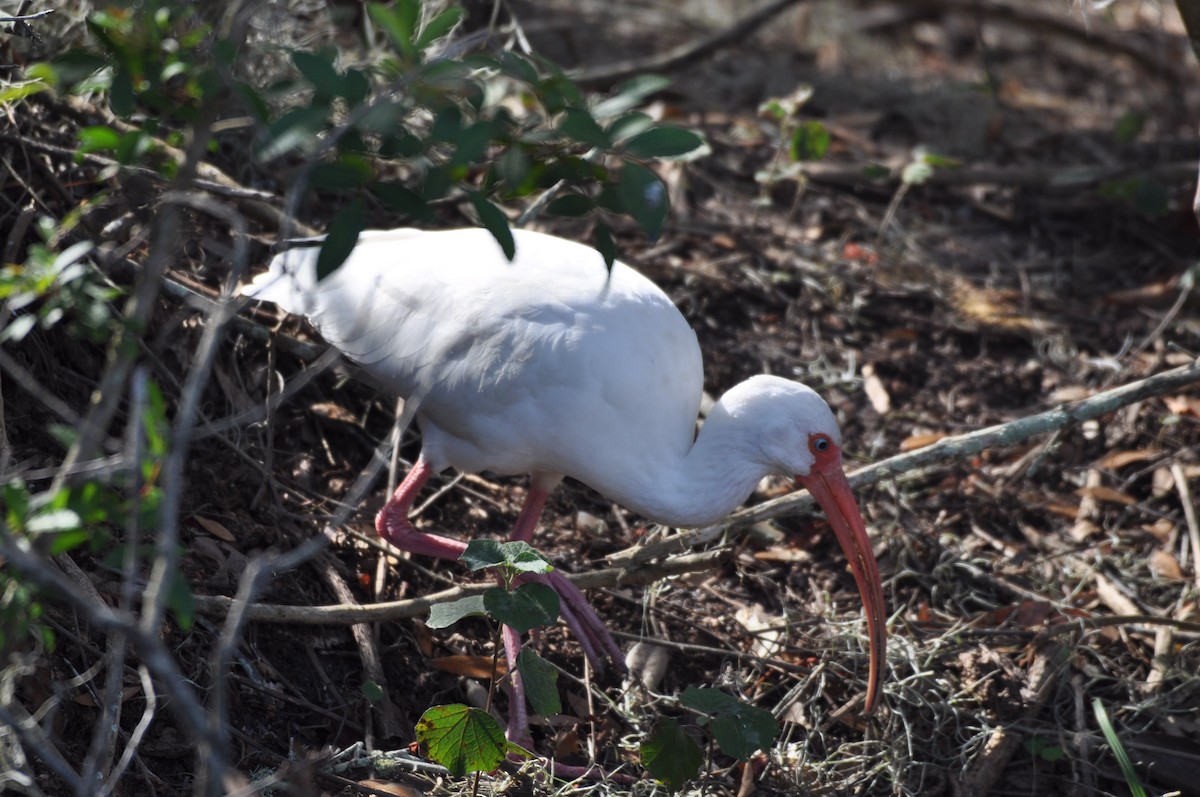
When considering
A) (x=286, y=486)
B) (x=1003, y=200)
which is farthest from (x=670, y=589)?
(x=1003, y=200)

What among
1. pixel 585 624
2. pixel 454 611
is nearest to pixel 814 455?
pixel 585 624

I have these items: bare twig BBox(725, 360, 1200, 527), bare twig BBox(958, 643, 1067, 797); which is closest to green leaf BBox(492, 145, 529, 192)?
bare twig BBox(725, 360, 1200, 527)

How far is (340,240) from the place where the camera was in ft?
7.93

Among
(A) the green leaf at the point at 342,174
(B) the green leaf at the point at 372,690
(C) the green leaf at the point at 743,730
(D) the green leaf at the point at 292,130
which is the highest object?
(D) the green leaf at the point at 292,130

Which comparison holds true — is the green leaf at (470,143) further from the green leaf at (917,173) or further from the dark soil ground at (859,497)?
the green leaf at (917,173)

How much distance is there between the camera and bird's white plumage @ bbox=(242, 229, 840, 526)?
374 cm

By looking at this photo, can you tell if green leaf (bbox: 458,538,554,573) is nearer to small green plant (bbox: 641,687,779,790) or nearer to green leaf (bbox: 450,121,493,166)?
small green plant (bbox: 641,687,779,790)

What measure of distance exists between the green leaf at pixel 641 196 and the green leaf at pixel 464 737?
1.38 metres

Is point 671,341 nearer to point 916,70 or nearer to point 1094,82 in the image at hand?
point 916,70

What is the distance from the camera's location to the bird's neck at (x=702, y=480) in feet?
12.3

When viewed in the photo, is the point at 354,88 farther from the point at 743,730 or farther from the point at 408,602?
the point at 743,730

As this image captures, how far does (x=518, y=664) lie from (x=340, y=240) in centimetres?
135

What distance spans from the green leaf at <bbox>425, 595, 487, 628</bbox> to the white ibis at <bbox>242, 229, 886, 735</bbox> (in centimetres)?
67

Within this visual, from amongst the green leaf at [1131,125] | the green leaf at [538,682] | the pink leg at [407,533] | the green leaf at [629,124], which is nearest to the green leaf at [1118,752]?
the green leaf at [538,682]
